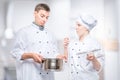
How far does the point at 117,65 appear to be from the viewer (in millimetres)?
1377

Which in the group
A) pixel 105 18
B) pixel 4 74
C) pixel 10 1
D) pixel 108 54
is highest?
pixel 10 1

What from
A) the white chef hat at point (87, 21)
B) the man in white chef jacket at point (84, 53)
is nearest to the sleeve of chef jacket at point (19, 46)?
the man in white chef jacket at point (84, 53)

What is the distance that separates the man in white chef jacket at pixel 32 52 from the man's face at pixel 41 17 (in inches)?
1.8

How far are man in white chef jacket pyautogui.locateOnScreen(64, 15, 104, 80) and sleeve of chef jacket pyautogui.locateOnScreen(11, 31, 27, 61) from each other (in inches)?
10.3

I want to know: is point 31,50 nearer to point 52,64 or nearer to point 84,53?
point 52,64

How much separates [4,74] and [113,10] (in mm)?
797

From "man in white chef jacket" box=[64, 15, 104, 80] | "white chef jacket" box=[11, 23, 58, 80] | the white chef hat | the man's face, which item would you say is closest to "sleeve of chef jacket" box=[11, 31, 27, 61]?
"white chef jacket" box=[11, 23, 58, 80]

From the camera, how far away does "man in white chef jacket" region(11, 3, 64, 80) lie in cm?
134

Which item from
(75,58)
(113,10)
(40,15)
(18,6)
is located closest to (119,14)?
(113,10)

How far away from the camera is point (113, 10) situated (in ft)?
4.57

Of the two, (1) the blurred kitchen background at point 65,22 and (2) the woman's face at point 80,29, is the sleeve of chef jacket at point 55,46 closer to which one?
(1) the blurred kitchen background at point 65,22

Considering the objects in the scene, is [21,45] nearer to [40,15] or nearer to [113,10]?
[40,15]

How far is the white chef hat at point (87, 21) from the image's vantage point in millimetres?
1376

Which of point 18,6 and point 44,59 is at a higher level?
point 18,6
